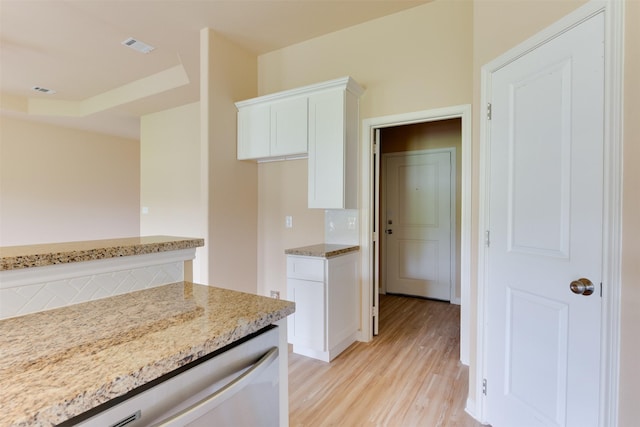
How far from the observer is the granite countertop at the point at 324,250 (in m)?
2.64

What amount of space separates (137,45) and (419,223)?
3943 mm

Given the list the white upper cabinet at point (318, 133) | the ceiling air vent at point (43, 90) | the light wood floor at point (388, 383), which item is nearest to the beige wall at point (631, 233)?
the light wood floor at point (388, 383)

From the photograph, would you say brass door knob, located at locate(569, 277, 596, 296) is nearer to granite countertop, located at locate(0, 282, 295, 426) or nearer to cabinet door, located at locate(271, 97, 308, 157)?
granite countertop, located at locate(0, 282, 295, 426)

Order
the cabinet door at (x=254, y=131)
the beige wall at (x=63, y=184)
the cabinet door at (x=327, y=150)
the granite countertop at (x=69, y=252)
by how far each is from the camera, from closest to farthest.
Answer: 1. the granite countertop at (x=69, y=252)
2. the cabinet door at (x=327, y=150)
3. the cabinet door at (x=254, y=131)
4. the beige wall at (x=63, y=184)

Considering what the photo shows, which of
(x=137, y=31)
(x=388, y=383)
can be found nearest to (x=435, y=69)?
(x=388, y=383)

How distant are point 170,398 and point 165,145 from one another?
494cm

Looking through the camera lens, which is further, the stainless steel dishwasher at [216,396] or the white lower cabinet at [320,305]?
the white lower cabinet at [320,305]

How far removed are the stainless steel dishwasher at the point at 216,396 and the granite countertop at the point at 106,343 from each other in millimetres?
42

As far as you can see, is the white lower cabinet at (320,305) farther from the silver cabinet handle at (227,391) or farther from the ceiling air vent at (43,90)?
the ceiling air vent at (43,90)

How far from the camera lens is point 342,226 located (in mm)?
3135

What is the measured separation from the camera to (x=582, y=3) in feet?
4.42

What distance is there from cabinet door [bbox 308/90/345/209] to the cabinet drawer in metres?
0.51

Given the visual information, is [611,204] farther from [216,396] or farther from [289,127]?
[289,127]

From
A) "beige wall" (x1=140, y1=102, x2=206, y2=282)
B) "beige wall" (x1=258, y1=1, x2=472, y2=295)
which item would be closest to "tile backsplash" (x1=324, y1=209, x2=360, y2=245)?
"beige wall" (x1=258, y1=1, x2=472, y2=295)
